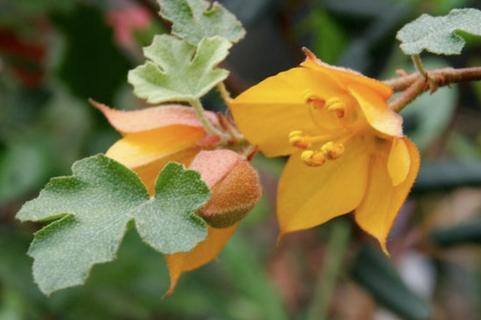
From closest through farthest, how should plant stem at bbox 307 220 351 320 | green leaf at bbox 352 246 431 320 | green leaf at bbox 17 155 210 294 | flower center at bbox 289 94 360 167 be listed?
green leaf at bbox 17 155 210 294, flower center at bbox 289 94 360 167, green leaf at bbox 352 246 431 320, plant stem at bbox 307 220 351 320

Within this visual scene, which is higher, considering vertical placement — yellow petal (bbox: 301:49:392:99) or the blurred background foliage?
yellow petal (bbox: 301:49:392:99)

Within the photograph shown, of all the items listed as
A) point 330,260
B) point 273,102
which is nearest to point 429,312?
point 330,260

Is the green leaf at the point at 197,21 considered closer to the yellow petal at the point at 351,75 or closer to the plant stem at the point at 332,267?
the yellow petal at the point at 351,75

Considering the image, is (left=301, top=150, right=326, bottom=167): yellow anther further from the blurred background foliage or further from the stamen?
the blurred background foliage

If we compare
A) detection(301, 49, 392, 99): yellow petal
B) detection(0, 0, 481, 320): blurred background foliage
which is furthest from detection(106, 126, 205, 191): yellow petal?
detection(0, 0, 481, 320): blurred background foliage

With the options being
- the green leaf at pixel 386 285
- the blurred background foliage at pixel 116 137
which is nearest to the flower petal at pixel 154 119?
the blurred background foliage at pixel 116 137

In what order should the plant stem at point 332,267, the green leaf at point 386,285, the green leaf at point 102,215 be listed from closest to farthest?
the green leaf at point 102,215 → the green leaf at point 386,285 → the plant stem at point 332,267

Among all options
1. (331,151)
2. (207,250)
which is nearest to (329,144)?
(331,151)
